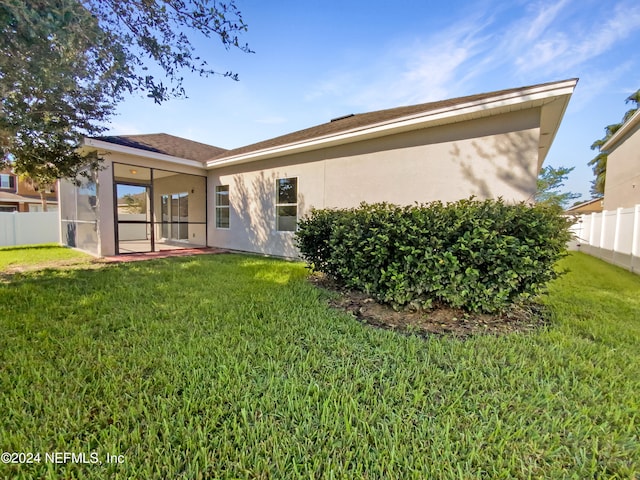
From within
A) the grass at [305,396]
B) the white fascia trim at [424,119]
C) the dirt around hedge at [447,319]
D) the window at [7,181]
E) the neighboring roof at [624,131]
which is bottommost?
the grass at [305,396]

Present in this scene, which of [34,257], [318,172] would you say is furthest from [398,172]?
[34,257]

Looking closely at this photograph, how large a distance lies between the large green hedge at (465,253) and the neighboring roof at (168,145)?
854cm

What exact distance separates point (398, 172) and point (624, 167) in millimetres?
14622

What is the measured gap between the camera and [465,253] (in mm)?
3553

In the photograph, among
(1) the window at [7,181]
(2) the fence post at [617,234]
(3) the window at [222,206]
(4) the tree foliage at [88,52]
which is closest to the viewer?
(4) the tree foliage at [88,52]

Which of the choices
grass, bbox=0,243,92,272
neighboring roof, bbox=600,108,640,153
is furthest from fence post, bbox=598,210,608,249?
grass, bbox=0,243,92,272

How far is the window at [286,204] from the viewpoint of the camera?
28.1 feet

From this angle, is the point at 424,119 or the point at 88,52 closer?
the point at 88,52

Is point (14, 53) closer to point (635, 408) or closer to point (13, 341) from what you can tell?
point (13, 341)

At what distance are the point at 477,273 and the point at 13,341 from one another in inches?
204

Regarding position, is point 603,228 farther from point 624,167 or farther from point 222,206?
point 222,206

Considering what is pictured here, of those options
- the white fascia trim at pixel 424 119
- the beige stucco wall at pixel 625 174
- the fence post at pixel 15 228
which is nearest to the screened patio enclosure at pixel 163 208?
the fence post at pixel 15 228

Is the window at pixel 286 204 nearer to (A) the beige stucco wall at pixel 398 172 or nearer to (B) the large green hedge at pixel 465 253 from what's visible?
(A) the beige stucco wall at pixel 398 172

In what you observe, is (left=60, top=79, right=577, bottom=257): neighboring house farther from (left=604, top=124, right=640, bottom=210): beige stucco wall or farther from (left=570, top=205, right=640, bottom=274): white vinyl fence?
(left=604, top=124, right=640, bottom=210): beige stucco wall
